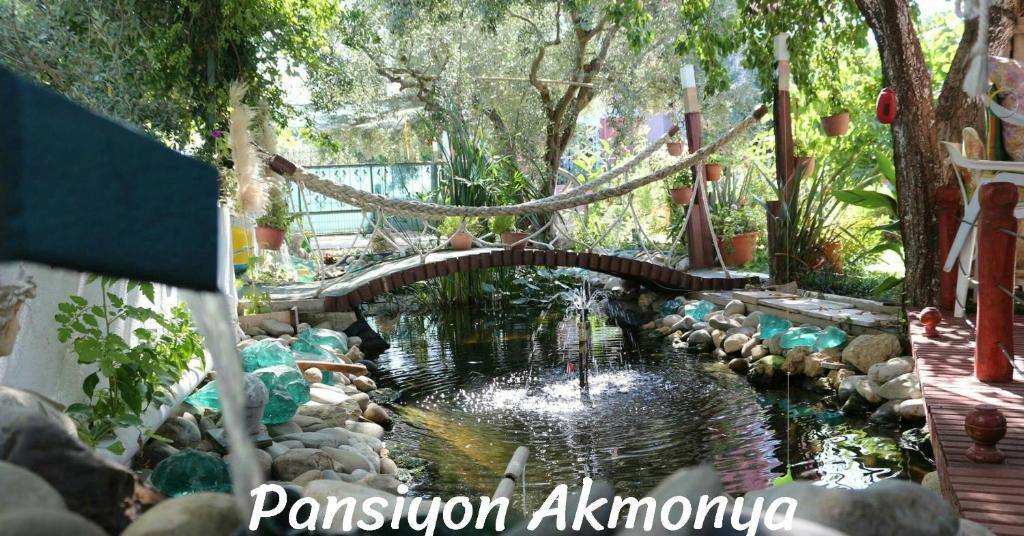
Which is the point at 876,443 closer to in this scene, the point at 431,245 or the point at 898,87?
the point at 898,87

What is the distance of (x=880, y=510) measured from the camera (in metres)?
1.29

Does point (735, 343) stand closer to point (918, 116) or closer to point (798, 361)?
point (798, 361)

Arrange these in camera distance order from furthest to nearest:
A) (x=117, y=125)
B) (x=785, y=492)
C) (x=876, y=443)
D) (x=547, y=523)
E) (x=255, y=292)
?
(x=255, y=292) < (x=876, y=443) < (x=785, y=492) < (x=547, y=523) < (x=117, y=125)

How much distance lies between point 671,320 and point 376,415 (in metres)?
3.38

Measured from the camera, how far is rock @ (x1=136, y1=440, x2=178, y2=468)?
2.94 metres

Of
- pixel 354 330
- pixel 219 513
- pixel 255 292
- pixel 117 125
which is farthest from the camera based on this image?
pixel 354 330

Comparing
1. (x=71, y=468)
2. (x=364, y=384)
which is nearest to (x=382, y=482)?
(x=364, y=384)

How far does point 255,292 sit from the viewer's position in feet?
20.9

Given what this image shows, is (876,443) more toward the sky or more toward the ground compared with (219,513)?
more toward the ground

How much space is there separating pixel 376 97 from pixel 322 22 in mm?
5713

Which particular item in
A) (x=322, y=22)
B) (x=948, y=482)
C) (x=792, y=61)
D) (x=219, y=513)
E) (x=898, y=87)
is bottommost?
(x=948, y=482)

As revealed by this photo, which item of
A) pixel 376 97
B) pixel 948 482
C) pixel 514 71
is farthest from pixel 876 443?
pixel 376 97

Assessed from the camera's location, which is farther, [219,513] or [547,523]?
[547,523]

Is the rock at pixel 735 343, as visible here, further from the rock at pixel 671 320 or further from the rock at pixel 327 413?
the rock at pixel 327 413
